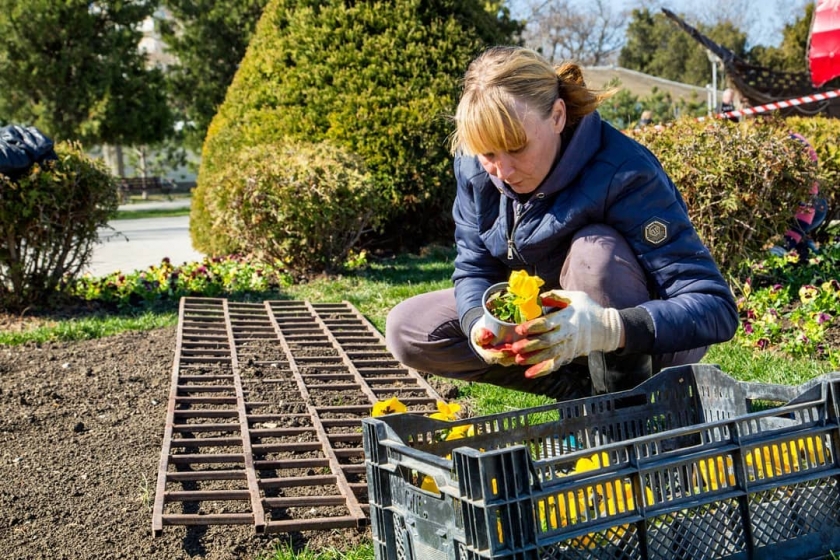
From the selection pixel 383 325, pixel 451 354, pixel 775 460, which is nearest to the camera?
pixel 775 460

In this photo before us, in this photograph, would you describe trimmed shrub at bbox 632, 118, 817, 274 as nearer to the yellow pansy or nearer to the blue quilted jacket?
the blue quilted jacket

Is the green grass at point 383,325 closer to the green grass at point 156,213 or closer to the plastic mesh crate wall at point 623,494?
the plastic mesh crate wall at point 623,494

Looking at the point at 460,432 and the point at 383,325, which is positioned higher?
the point at 460,432

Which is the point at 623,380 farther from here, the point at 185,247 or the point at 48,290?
the point at 185,247

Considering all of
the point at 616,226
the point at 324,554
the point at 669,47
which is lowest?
the point at 324,554

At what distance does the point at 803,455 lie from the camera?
2172 millimetres

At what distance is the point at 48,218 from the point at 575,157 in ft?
15.8

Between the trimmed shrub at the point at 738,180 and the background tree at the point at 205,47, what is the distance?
1940 centimetres

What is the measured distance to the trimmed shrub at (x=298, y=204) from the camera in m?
7.47

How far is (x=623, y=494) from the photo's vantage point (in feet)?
6.35

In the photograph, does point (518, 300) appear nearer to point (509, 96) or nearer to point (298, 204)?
point (509, 96)

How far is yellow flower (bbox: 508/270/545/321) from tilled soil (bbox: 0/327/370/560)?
0.88 metres

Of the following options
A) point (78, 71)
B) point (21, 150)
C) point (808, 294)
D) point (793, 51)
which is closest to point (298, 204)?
point (21, 150)

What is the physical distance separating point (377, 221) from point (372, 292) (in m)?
1.24
